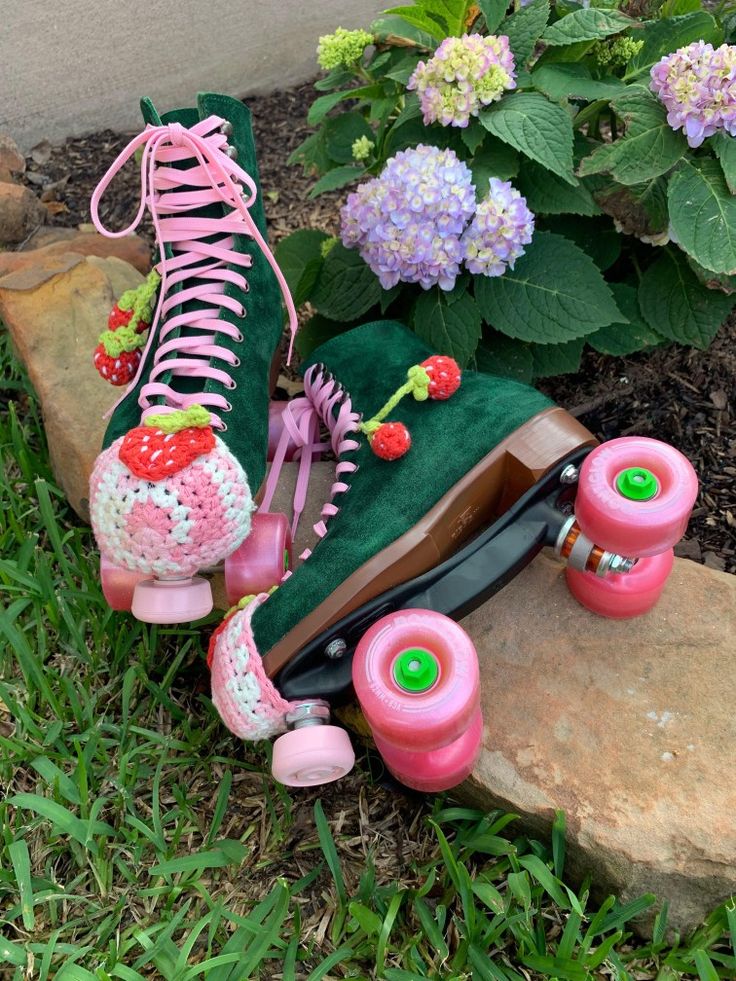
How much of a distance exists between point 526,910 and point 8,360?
1.39 meters

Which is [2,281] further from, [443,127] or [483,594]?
[483,594]

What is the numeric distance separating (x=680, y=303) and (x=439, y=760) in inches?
33.3

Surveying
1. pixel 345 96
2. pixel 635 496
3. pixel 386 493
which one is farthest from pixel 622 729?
pixel 345 96

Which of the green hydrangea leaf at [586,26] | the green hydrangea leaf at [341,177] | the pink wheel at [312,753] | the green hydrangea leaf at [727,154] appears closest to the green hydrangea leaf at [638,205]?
the green hydrangea leaf at [727,154]

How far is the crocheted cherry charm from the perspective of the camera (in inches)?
36.9

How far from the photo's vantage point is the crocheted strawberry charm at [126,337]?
1209 millimetres

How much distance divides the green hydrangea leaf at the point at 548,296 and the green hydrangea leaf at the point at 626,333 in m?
0.12

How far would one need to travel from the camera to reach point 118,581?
3.57 feet

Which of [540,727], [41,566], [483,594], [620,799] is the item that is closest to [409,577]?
[483,594]

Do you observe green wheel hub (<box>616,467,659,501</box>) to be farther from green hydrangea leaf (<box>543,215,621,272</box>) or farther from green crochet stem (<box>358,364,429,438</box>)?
green hydrangea leaf (<box>543,215,621,272</box>)

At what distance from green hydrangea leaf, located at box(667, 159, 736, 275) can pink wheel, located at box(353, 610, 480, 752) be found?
25.4 inches

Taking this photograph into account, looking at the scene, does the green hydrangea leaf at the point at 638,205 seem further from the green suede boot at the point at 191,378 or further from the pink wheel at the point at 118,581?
the pink wheel at the point at 118,581

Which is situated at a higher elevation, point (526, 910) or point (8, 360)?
point (8, 360)

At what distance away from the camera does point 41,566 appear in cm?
129
